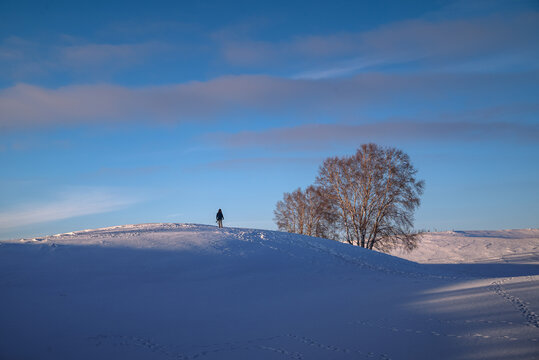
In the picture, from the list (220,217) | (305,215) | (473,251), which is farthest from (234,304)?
(473,251)

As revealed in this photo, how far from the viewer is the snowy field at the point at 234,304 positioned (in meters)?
9.64

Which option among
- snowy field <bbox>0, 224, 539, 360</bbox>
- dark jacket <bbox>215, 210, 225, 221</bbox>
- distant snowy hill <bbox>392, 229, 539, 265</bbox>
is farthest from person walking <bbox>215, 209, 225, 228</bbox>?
distant snowy hill <bbox>392, 229, 539, 265</bbox>

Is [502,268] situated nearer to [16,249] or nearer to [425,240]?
[425,240]

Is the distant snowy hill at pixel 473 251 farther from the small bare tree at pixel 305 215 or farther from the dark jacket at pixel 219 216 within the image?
the dark jacket at pixel 219 216

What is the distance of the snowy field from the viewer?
964 cm

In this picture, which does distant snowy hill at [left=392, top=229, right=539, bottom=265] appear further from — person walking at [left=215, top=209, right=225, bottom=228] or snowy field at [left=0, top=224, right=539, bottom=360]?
person walking at [left=215, top=209, right=225, bottom=228]

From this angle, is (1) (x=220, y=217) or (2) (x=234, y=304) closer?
(2) (x=234, y=304)

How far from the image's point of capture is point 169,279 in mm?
15938

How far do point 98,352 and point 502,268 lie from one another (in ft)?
122

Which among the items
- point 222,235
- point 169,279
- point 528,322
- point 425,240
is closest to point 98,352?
point 169,279

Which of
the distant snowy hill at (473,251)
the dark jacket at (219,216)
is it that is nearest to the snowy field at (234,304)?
the dark jacket at (219,216)

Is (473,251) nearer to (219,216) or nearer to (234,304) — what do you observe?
(219,216)

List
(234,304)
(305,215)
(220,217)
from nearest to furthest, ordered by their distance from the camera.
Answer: (234,304), (220,217), (305,215)

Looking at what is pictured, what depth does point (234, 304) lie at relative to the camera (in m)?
13.9
